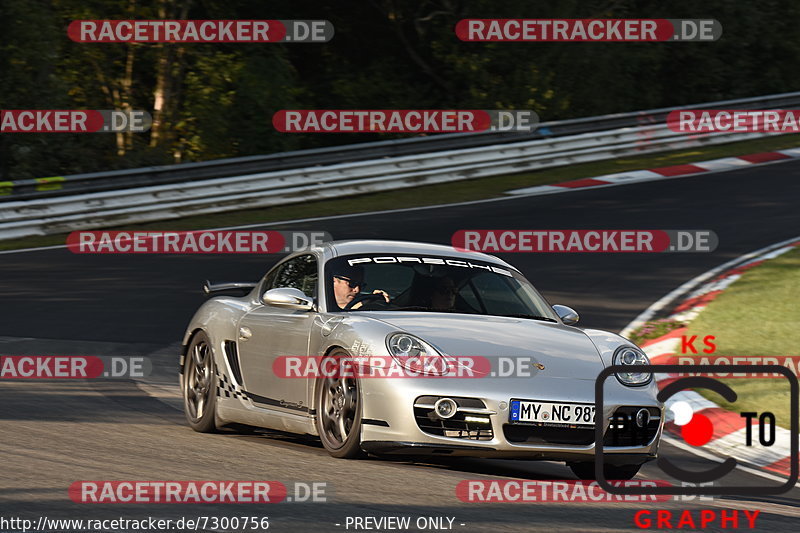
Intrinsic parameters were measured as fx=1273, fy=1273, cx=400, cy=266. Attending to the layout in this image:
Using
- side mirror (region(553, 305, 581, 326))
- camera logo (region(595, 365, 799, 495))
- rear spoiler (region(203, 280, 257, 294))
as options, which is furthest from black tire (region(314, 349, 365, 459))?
rear spoiler (region(203, 280, 257, 294))

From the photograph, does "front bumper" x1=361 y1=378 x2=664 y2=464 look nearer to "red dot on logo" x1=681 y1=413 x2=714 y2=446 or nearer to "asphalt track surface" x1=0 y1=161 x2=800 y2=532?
"asphalt track surface" x1=0 y1=161 x2=800 y2=532

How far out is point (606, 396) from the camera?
6883 mm

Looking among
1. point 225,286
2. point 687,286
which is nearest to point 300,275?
point 225,286

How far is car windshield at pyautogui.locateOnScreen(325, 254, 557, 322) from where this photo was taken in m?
7.76

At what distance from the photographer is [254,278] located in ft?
50.4

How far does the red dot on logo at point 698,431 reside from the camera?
857 centimetres

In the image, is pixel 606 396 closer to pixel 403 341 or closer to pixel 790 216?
pixel 403 341

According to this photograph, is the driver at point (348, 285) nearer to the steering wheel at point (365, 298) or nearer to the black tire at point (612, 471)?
the steering wheel at point (365, 298)

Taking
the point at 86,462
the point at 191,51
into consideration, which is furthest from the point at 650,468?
the point at 191,51

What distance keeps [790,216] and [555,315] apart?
1211 cm

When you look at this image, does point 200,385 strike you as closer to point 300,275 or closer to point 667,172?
point 300,275

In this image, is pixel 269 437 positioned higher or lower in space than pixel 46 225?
lower

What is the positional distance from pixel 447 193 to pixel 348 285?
14323 mm

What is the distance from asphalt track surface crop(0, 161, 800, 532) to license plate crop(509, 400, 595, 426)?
422mm
